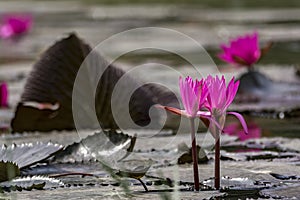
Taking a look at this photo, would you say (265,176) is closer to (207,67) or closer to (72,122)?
(72,122)

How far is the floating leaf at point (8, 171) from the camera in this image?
1436 mm

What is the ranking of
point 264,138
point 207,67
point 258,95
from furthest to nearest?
point 207,67 → point 258,95 → point 264,138

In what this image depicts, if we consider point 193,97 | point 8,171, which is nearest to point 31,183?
point 8,171

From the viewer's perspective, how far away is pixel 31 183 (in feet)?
4.74

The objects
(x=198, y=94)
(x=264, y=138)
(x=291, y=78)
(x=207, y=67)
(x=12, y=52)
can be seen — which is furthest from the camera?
(x=12, y=52)

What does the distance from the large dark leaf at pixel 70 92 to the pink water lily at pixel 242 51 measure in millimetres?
583

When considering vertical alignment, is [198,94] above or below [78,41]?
below

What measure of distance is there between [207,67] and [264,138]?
5.94ft

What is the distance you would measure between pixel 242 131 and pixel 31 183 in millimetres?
976

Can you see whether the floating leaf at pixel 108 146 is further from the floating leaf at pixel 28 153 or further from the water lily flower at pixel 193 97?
the water lily flower at pixel 193 97

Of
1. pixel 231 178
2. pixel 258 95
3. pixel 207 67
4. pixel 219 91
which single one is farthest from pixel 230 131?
pixel 207 67

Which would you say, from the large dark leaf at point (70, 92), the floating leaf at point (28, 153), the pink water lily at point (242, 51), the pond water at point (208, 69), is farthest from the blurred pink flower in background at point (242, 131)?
the floating leaf at point (28, 153)

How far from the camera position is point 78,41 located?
2.27 m

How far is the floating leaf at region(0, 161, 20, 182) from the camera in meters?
1.44
